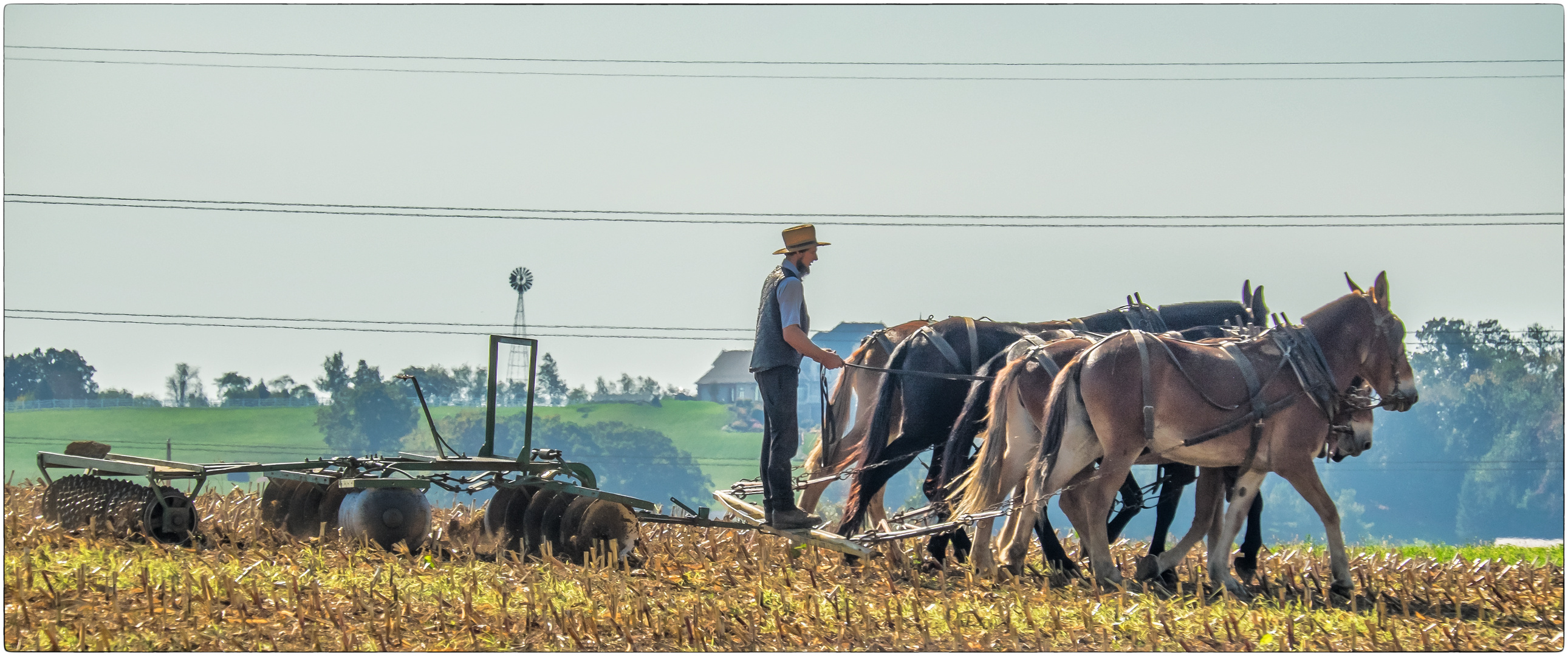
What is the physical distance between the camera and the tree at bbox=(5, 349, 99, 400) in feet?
191

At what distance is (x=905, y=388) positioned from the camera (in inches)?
365

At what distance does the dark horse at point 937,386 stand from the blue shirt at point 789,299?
1803mm

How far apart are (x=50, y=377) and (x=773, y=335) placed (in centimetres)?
6815

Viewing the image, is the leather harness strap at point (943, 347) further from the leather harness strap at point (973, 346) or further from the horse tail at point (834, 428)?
the horse tail at point (834, 428)

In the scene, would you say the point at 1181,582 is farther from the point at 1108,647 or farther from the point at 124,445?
the point at 124,445

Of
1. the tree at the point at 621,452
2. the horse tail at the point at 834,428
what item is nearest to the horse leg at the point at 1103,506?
the horse tail at the point at 834,428

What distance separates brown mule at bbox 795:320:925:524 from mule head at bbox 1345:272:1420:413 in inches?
115

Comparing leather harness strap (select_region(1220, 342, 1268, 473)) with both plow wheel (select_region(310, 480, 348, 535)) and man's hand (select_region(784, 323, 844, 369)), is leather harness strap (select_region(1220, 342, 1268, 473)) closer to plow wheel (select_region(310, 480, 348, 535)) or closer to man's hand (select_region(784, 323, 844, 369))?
man's hand (select_region(784, 323, 844, 369))

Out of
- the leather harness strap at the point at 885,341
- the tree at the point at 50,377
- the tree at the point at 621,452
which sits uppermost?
the leather harness strap at the point at 885,341

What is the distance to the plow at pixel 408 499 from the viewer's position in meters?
7.79

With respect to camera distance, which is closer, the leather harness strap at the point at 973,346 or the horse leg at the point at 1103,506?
the horse leg at the point at 1103,506

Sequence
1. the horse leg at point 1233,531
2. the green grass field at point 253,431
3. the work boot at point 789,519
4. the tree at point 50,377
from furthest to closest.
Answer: the green grass field at point 253,431 → the tree at point 50,377 → the horse leg at point 1233,531 → the work boot at point 789,519

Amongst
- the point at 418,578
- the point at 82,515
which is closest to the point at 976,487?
the point at 418,578

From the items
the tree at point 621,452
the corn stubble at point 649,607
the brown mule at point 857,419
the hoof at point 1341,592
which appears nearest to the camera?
the corn stubble at point 649,607
